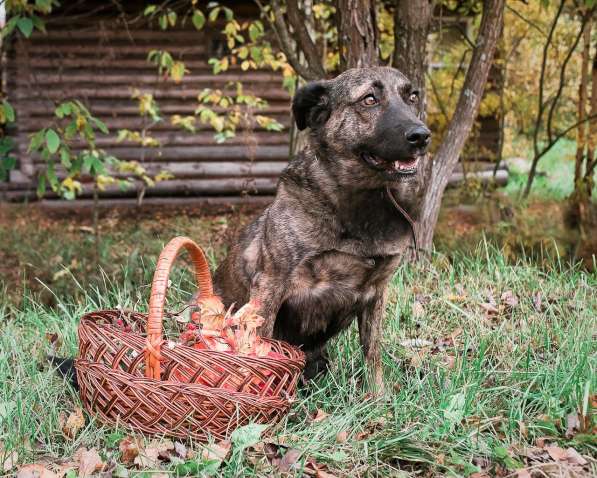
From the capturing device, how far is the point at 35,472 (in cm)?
288

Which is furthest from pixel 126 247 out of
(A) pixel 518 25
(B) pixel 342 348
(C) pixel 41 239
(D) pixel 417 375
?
(A) pixel 518 25

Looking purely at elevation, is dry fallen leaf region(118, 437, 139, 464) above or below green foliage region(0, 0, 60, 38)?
below

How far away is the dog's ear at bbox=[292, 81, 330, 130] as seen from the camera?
12.1 feet

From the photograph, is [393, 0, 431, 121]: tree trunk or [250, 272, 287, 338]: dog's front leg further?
[393, 0, 431, 121]: tree trunk

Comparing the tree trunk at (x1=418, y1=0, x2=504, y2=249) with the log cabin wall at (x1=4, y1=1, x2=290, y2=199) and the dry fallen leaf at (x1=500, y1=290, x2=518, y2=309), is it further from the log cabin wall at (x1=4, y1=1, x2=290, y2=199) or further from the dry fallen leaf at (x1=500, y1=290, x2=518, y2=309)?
the log cabin wall at (x1=4, y1=1, x2=290, y2=199)

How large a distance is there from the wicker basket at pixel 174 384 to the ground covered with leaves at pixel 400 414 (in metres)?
0.08

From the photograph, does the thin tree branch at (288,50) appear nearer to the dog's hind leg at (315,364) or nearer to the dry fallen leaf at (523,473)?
the dog's hind leg at (315,364)

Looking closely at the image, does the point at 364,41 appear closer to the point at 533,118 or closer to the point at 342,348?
the point at 342,348

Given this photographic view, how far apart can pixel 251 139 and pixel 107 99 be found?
3.81 metres

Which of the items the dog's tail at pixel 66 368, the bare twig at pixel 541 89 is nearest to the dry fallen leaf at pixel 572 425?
the dog's tail at pixel 66 368

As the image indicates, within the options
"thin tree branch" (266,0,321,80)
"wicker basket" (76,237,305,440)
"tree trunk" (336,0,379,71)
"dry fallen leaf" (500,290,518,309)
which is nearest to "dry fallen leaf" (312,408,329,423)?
"wicker basket" (76,237,305,440)

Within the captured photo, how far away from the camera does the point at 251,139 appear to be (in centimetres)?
955

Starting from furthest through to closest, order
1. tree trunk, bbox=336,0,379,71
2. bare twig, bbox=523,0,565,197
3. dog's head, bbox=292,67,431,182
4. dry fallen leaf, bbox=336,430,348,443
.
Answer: bare twig, bbox=523,0,565,197 → tree trunk, bbox=336,0,379,71 → dog's head, bbox=292,67,431,182 → dry fallen leaf, bbox=336,430,348,443

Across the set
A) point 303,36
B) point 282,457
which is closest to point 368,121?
point 282,457
